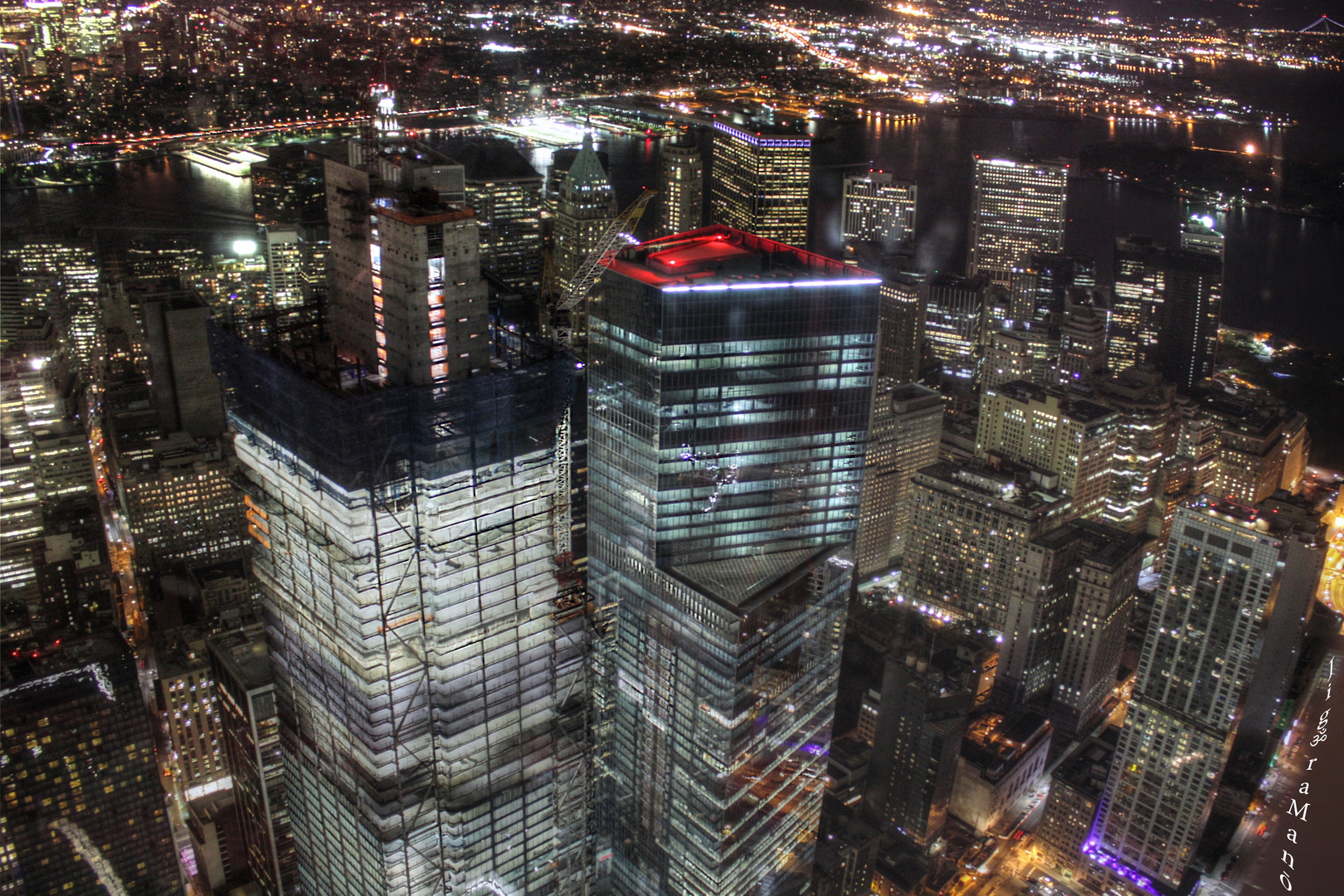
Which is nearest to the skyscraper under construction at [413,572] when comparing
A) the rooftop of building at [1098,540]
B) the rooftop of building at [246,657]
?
the rooftop of building at [246,657]

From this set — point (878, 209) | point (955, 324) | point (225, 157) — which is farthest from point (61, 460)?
point (955, 324)

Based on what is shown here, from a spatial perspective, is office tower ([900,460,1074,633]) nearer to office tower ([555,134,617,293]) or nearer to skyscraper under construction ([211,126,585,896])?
office tower ([555,134,617,293])

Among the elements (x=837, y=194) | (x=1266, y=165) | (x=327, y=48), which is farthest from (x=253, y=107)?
(x=1266, y=165)

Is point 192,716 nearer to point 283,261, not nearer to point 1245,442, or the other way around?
point 283,261

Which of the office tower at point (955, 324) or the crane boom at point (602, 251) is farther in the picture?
the office tower at point (955, 324)

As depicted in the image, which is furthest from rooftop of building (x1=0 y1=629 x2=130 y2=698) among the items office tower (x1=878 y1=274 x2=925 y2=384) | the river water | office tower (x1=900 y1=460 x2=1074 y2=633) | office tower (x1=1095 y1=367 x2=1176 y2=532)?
office tower (x1=1095 y1=367 x2=1176 y2=532)

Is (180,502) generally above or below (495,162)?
below

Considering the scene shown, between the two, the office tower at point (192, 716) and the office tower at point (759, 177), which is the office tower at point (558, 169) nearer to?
the office tower at point (759, 177)
